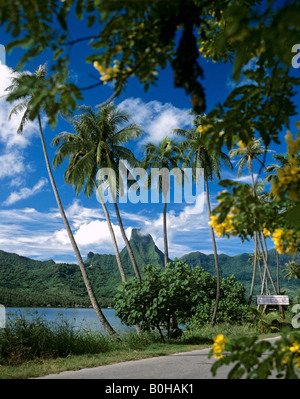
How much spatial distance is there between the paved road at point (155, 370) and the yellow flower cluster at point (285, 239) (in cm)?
414

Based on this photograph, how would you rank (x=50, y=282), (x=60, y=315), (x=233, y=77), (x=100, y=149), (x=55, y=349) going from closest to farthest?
(x=233, y=77)
(x=55, y=349)
(x=60, y=315)
(x=100, y=149)
(x=50, y=282)

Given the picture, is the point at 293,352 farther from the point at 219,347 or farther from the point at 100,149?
the point at 100,149

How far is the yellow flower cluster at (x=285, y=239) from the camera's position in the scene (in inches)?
83.3

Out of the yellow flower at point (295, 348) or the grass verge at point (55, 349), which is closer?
the yellow flower at point (295, 348)

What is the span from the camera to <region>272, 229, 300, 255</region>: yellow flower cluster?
2115 millimetres

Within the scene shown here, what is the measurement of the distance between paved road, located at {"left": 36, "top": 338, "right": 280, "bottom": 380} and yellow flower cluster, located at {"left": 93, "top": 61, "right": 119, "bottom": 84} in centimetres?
504

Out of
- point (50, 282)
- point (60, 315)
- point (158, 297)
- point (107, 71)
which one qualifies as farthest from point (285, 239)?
point (50, 282)

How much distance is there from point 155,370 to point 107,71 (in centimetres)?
583

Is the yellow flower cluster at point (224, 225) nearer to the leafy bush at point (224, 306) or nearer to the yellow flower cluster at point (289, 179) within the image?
the yellow flower cluster at point (289, 179)

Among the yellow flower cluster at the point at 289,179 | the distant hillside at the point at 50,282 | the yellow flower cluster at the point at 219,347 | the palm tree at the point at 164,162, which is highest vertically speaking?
the palm tree at the point at 164,162

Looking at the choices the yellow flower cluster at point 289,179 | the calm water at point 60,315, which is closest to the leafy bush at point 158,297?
the calm water at point 60,315

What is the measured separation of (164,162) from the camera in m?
19.3

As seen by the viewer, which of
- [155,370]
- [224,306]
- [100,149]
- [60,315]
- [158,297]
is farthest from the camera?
[224,306]

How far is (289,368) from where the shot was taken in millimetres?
1795
